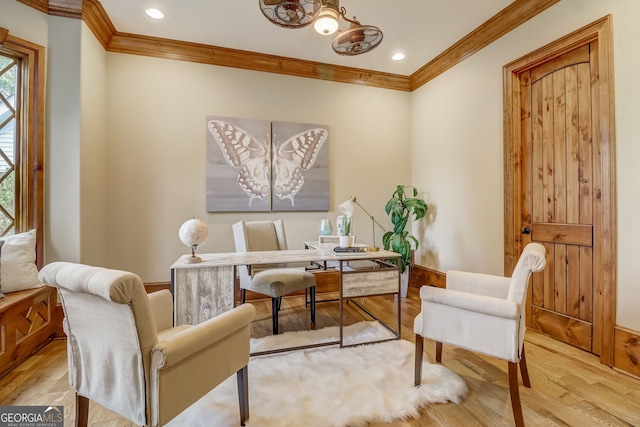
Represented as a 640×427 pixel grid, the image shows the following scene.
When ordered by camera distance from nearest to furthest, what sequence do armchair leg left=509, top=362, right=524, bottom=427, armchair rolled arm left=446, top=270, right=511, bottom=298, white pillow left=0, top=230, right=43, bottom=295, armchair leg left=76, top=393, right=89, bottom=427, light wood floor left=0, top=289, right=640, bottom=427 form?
armchair leg left=76, top=393, right=89, bottom=427 → armchair leg left=509, top=362, right=524, bottom=427 → light wood floor left=0, top=289, right=640, bottom=427 → armchair rolled arm left=446, top=270, right=511, bottom=298 → white pillow left=0, top=230, right=43, bottom=295

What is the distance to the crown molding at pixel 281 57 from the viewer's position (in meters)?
2.60

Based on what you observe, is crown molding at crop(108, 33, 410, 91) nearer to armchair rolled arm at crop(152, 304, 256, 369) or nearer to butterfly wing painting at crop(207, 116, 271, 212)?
butterfly wing painting at crop(207, 116, 271, 212)

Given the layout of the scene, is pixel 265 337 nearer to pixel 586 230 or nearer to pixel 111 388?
pixel 111 388

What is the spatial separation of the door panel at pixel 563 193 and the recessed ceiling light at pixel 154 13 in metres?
3.43

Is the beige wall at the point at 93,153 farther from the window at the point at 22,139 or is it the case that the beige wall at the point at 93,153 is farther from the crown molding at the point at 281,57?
the window at the point at 22,139

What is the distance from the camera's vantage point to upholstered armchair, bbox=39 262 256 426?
110 centimetres

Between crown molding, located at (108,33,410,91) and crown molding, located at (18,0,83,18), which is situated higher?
crown molding, located at (108,33,410,91)

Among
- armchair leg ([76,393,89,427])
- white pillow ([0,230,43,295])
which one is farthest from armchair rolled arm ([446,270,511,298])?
white pillow ([0,230,43,295])

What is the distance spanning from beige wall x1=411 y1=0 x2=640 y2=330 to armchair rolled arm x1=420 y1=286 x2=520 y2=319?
126 cm

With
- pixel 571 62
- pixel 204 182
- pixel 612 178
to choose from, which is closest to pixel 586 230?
pixel 612 178

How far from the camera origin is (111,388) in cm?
121

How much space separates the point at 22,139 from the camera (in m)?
2.44

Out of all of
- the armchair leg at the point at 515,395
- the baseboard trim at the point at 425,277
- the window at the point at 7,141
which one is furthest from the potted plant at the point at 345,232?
the window at the point at 7,141

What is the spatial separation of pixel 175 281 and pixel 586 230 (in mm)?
2998
